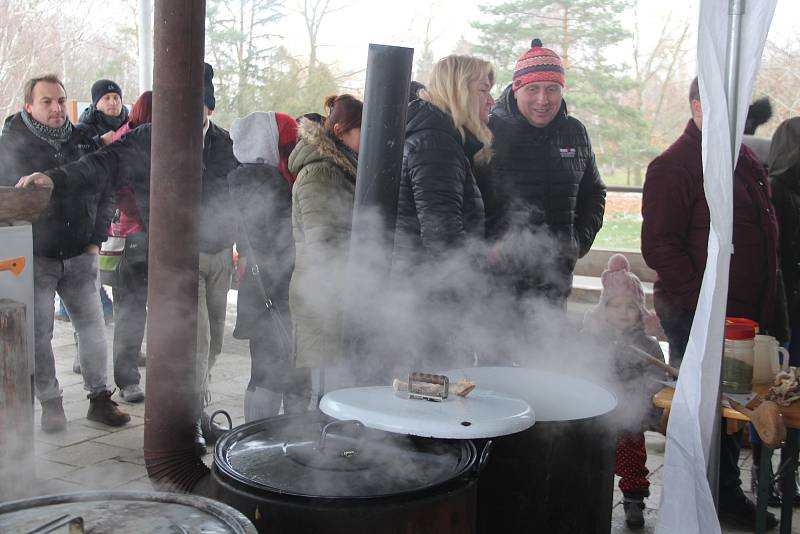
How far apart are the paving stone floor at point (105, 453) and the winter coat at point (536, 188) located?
1.17 meters

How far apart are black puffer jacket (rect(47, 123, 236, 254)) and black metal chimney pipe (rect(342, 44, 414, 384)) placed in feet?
4.62

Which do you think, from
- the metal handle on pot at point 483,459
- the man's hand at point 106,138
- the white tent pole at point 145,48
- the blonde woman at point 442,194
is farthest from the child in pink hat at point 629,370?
the white tent pole at point 145,48

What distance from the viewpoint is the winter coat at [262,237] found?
383 cm

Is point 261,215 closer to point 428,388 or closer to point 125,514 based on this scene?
point 428,388

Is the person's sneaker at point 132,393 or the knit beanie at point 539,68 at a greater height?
the knit beanie at point 539,68

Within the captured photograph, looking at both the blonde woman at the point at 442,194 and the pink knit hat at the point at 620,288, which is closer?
the blonde woman at the point at 442,194

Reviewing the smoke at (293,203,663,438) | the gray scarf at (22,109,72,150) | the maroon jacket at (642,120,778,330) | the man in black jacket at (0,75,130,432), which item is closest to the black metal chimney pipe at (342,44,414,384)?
the smoke at (293,203,663,438)

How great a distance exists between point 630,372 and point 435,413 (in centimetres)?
152

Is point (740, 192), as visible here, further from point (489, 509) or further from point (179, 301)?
point (179, 301)

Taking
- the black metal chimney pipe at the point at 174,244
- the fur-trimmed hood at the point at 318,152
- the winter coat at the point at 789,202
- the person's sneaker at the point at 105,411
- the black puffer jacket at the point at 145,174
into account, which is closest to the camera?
the black metal chimney pipe at the point at 174,244

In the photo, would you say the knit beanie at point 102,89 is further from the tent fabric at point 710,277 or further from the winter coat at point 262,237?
the tent fabric at point 710,277

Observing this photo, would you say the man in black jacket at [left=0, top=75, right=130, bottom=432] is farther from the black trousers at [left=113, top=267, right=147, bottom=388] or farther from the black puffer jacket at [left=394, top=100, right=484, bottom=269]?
the black puffer jacket at [left=394, top=100, right=484, bottom=269]

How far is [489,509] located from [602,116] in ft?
52.1

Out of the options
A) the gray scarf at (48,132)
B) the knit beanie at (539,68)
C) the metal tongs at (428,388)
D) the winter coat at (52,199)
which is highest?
the knit beanie at (539,68)
